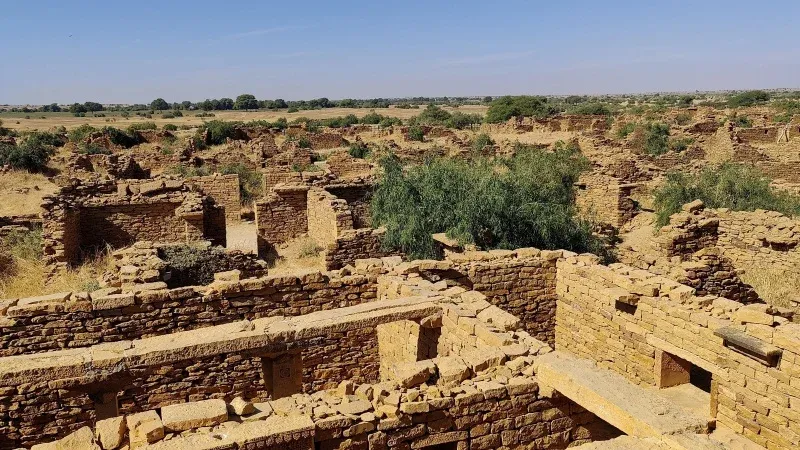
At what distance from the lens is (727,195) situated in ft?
56.3

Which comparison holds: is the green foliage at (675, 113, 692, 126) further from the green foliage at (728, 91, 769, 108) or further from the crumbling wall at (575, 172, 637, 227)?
the crumbling wall at (575, 172, 637, 227)

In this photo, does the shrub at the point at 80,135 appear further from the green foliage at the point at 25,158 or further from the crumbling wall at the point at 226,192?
the crumbling wall at the point at 226,192

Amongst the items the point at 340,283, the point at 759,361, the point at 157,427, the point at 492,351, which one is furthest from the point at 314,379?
the point at 759,361

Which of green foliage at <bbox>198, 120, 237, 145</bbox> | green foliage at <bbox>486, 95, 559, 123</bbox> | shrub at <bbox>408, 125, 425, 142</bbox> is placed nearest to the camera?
shrub at <bbox>408, 125, 425, 142</bbox>

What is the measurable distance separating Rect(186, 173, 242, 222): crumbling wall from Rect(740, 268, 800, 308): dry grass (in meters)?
14.2

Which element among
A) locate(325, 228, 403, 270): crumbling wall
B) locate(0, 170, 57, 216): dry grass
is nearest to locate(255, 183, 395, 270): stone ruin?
locate(325, 228, 403, 270): crumbling wall

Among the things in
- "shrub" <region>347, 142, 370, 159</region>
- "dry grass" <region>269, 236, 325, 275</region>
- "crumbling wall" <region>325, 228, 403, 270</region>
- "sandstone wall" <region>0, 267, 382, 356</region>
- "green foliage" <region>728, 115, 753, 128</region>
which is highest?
"green foliage" <region>728, 115, 753, 128</region>

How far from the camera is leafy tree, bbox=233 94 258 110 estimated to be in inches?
5281

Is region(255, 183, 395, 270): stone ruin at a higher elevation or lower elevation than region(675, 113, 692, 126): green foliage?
lower

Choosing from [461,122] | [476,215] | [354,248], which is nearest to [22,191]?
[354,248]

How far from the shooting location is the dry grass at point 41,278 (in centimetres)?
1150

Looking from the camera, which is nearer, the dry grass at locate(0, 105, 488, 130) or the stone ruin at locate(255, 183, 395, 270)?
the stone ruin at locate(255, 183, 395, 270)

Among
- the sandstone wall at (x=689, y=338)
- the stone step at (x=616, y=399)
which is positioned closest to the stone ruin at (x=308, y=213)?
the sandstone wall at (x=689, y=338)

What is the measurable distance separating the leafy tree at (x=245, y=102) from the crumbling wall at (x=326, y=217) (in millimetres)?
123972
